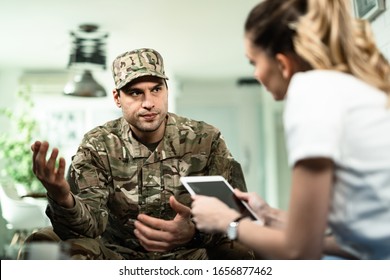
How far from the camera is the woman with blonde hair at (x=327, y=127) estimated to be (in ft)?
2.27

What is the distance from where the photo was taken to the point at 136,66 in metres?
1.32

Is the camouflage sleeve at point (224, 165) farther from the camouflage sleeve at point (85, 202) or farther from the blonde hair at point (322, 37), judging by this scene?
the blonde hair at point (322, 37)

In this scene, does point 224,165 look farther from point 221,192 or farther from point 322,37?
point 322,37

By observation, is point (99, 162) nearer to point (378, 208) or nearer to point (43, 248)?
point (43, 248)

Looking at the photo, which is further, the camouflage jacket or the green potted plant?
the green potted plant

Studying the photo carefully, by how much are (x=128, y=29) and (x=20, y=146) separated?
0.47 metres

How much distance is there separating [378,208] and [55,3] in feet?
3.63

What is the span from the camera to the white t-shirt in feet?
2.25

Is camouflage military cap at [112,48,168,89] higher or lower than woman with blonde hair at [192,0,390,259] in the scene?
higher

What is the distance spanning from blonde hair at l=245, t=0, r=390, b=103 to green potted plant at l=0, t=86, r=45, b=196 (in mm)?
878

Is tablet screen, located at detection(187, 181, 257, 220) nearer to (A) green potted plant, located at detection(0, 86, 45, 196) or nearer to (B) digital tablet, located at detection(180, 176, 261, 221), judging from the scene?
(B) digital tablet, located at detection(180, 176, 261, 221)

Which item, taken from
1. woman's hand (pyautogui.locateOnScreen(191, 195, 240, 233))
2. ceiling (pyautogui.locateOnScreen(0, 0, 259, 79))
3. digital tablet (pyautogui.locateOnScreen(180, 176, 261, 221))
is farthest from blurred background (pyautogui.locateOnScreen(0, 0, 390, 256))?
woman's hand (pyautogui.locateOnScreen(191, 195, 240, 233))

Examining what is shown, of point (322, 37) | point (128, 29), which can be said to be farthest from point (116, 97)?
point (322, 37)

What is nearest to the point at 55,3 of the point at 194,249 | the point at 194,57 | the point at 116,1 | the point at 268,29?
the point at 116,1
